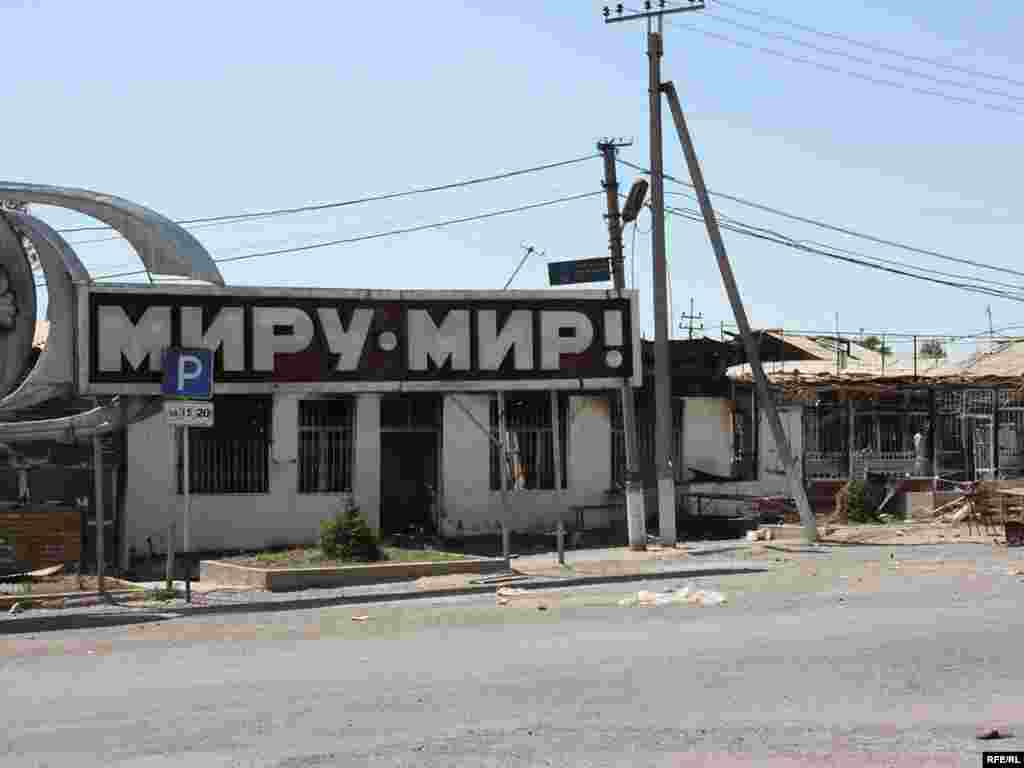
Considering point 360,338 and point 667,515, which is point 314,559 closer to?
point 360,338

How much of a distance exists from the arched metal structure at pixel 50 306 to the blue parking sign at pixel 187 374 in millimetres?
2079

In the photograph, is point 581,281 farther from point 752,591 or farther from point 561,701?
point 561,701

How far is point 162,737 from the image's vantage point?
928cm

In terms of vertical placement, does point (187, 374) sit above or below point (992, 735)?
above

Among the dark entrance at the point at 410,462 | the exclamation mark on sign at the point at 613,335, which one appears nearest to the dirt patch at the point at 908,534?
the exclamation mark on sign at the point at 613,335

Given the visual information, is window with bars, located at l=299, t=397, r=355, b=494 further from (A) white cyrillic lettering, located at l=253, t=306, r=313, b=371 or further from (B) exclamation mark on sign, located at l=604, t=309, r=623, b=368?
(B) exclamation mark on sign, located at l=604, t=309, r=623, b=368

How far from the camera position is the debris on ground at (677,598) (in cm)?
1680

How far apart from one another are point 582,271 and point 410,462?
761 centimetres

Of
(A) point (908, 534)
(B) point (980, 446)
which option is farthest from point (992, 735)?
(B) point (980, 446)

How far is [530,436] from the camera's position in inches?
1259

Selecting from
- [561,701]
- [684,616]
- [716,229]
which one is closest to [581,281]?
[716,229]

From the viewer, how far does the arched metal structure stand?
2062 cm

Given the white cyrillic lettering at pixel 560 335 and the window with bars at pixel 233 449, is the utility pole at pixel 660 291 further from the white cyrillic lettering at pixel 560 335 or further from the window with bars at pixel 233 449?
the window with bars at pixel 233 449

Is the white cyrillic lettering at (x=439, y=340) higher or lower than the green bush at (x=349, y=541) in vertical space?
higher
